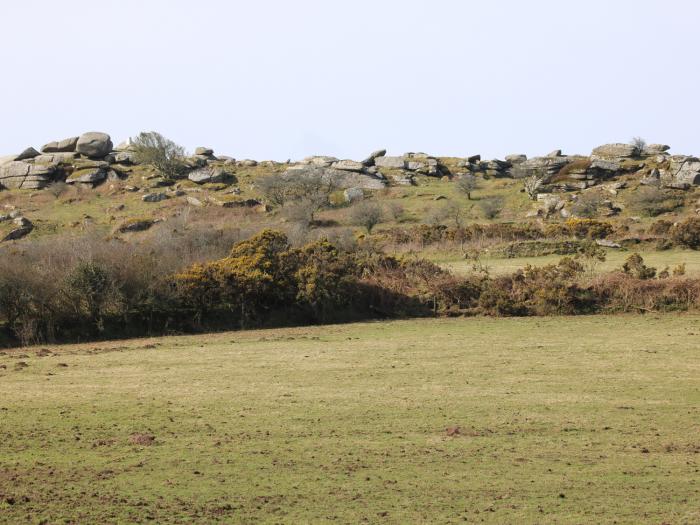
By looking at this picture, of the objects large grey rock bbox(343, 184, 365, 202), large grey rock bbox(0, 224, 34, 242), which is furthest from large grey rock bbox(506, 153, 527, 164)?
large grey rock bbox(0, 224, 34, 242)

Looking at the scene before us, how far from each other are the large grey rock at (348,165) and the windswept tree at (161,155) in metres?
16.8

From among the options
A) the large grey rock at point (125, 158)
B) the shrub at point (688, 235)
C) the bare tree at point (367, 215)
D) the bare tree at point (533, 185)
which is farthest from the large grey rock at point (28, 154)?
the shrub at point (688, 235)

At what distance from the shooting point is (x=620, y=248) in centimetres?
4975

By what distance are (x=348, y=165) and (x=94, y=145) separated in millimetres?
30632

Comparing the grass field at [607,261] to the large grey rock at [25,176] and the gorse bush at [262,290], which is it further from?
the large grey rock at [25,176]

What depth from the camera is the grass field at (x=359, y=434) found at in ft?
40.5

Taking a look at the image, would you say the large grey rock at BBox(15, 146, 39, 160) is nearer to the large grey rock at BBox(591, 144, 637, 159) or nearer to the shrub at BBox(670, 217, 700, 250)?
the large grey rock at BBox(591, 144, 637, 159)

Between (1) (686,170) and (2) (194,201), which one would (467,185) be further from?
(2) (194,201)

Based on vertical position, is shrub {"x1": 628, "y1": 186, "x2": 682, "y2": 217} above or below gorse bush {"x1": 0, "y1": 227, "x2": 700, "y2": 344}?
above

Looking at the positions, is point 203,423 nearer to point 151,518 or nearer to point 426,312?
point 151,518

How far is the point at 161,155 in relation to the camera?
93688mm

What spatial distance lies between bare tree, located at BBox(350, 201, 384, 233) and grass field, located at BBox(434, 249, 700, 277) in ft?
58.1

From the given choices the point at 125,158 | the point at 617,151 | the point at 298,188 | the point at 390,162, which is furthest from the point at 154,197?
the point at 617,151

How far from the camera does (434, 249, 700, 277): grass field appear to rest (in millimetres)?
42031
